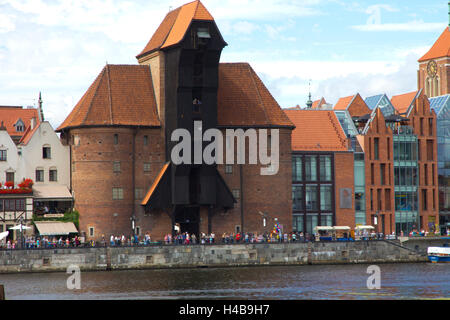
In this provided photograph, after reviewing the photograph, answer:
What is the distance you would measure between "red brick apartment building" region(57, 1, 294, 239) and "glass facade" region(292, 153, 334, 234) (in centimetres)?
703

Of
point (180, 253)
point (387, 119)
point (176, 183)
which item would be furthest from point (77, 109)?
point (387, 119)

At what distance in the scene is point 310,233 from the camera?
380 feet

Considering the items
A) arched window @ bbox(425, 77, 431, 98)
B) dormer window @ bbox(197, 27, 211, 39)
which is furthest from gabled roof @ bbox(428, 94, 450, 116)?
arched window @ bbox(425, 77, 431, 98)

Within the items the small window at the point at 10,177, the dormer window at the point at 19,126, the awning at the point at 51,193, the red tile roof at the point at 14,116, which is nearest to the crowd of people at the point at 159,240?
the awning at the point at 51,193

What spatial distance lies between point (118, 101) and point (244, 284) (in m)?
34.1

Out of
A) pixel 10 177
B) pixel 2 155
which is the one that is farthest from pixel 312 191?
pixel 2 155

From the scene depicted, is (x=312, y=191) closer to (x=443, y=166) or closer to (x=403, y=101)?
(x=443, y=166)

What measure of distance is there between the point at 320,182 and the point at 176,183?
840 inches

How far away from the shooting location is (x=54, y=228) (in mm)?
100875

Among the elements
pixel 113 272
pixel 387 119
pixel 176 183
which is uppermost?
pixel 387 119

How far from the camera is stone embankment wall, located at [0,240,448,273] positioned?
92.6 metres

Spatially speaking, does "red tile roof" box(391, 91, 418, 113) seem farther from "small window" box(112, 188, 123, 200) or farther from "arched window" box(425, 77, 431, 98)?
"arched window" box(425, 77, 431, 98)
